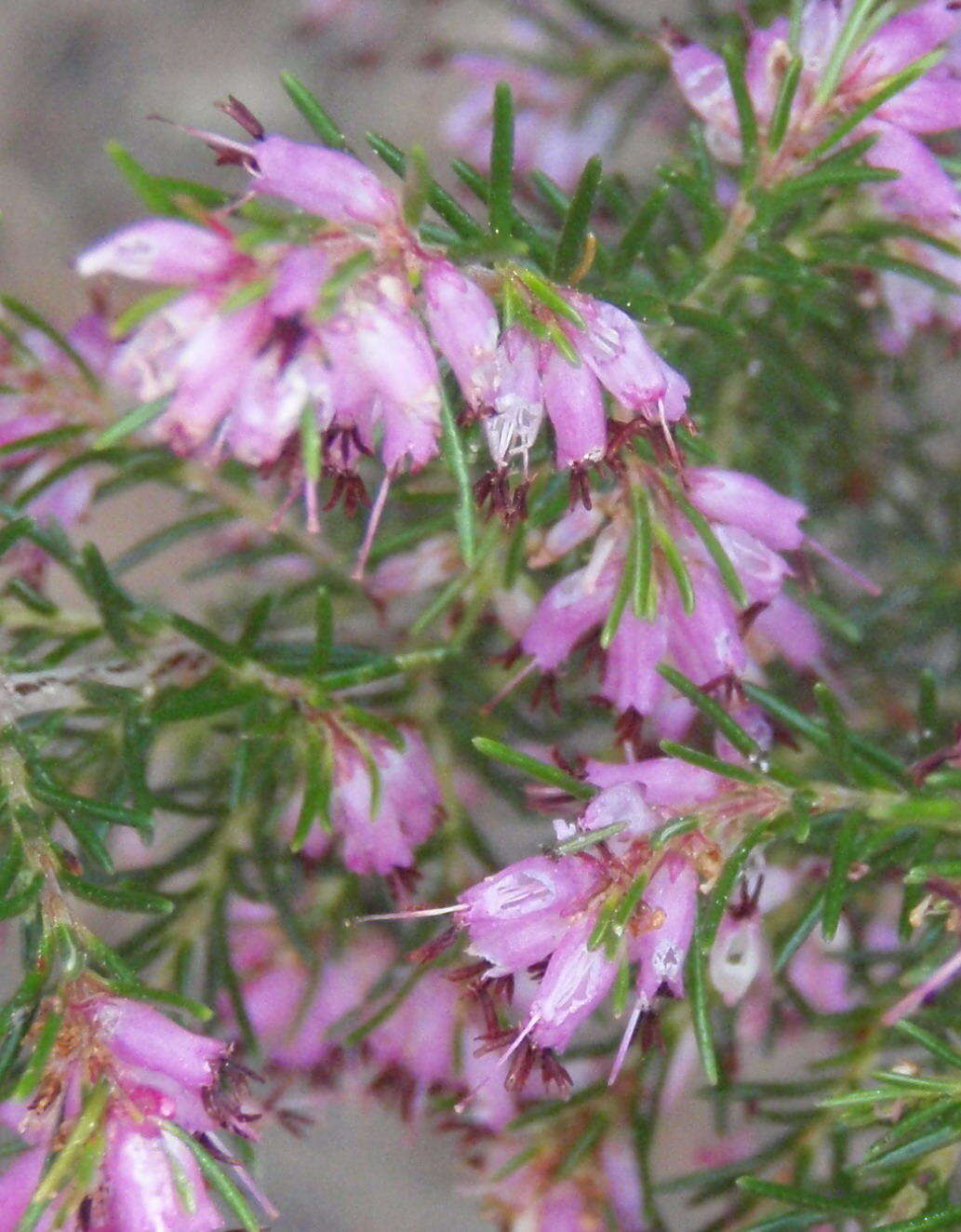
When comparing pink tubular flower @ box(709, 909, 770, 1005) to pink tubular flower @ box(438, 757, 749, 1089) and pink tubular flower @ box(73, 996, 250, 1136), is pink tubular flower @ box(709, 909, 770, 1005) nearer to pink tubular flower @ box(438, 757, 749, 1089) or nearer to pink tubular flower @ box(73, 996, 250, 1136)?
pink tubular flower @ box(438, 757, 749, 1089)

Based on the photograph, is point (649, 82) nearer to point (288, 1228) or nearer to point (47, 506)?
point (47, 506)

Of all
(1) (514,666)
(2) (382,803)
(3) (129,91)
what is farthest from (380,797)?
(3) (129,91)

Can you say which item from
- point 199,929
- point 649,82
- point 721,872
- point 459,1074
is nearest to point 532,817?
point 459,1074

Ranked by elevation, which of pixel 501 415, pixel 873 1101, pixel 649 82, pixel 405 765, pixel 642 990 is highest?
pixel 501 415

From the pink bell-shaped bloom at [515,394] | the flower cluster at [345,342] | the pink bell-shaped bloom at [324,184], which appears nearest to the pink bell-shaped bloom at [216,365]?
the flower cluster at [345,342]

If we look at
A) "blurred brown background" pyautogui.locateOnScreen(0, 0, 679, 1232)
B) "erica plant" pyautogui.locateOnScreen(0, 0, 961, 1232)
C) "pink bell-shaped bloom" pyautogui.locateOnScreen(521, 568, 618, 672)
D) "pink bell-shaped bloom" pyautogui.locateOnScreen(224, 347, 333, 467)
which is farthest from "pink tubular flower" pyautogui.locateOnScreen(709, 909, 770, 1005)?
"blurred brown background" pyautogui.locateOnScreen(0, 0, 679, 1232)

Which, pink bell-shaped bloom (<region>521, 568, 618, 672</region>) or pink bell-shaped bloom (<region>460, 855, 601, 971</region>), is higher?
pink bell-shaped bloom (<region>521, 568, 618, 672</region>)

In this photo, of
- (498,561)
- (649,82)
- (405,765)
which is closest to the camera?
(405,765)

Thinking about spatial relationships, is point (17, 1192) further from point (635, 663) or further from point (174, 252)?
point (174, 252)
